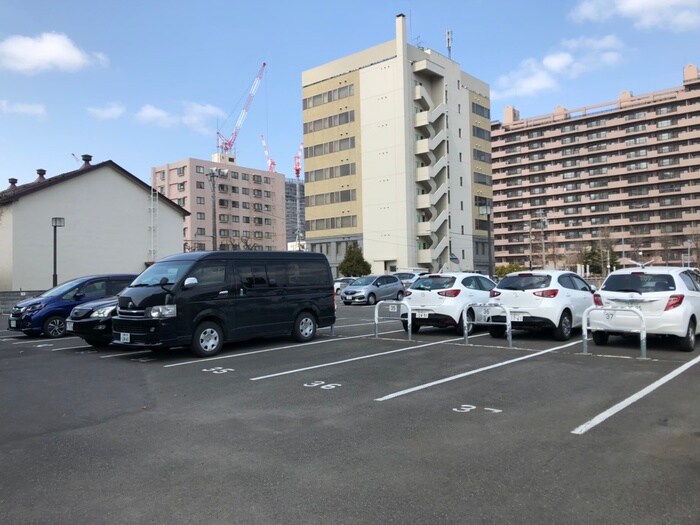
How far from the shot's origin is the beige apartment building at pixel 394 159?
208ft

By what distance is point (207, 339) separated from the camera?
1087 cm

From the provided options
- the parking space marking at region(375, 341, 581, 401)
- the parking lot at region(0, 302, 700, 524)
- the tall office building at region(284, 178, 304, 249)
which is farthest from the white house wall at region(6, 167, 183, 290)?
the tall office building at region(284, 178, 304, 249)

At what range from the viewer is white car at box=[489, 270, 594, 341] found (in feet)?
39.2

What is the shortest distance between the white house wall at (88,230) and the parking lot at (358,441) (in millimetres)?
31573

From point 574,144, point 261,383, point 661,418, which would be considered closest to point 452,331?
point 261,383

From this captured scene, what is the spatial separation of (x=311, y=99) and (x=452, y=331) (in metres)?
62.4

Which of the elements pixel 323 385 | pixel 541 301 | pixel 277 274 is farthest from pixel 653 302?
pixel 277 274

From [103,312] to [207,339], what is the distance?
328 cm

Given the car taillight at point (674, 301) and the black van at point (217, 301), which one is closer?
the car taillight at point (674, 301)

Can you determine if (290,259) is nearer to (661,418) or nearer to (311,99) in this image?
(661,418)

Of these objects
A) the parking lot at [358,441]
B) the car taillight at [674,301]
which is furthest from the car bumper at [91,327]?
the car taillight at [674,301]

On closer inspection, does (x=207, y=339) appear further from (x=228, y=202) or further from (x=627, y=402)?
(x=228, y=202)

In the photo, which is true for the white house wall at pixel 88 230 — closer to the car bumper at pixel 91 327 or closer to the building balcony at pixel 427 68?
the car bumper at pixel 91 327

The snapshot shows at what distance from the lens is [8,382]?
8.82m
